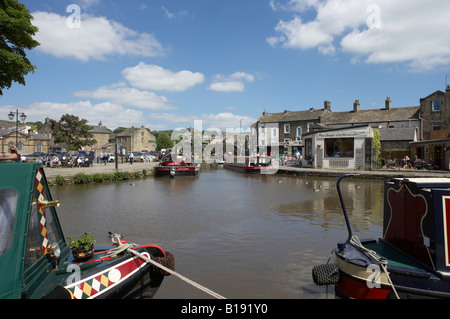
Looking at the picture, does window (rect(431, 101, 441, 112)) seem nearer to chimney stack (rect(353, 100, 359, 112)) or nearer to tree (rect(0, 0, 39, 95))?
chimney stack (rect(353, 100, 359, 112))

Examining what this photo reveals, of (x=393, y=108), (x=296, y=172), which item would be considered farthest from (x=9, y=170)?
(x=393, y=108)

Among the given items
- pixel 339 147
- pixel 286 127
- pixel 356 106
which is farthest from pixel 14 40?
pixel 356 106

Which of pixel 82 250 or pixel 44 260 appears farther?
pixel 82 250

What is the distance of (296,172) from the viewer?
29.0 meters

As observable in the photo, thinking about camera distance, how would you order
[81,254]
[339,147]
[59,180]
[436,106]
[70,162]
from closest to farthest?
[81,254] < [59,180] < [339,147] < [70,162] < [436,106]

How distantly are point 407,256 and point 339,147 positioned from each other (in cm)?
2605

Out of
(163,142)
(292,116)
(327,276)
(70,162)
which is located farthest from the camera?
(163,142)

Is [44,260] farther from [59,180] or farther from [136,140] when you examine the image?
[136,140]

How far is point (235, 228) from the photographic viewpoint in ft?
34.3

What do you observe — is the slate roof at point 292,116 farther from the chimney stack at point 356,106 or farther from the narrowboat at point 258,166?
the narrowboat at point 258,166

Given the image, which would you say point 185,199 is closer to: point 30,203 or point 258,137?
point 30,203

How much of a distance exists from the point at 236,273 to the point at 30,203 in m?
4.46

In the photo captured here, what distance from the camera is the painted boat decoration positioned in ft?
14.3

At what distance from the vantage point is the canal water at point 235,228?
629cm
